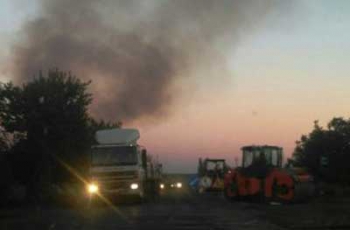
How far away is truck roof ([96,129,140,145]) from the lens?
45.8m

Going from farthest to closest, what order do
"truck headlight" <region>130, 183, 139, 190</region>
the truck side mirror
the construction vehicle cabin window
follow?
the construction vehicle cabin window
the truck side mirror
"truck headlight" <region>130, 183, 139, 190</region>

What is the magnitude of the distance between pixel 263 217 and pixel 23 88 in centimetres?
3167

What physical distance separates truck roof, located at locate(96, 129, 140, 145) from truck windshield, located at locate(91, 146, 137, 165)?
1417 mm

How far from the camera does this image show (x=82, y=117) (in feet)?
197

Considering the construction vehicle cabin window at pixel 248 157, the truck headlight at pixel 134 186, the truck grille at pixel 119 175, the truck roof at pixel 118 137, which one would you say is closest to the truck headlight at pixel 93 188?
the truck grille at pixel 119 175

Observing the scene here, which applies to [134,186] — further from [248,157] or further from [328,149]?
[328,149]

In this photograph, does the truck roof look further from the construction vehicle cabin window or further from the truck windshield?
the construction vehicle cabin window

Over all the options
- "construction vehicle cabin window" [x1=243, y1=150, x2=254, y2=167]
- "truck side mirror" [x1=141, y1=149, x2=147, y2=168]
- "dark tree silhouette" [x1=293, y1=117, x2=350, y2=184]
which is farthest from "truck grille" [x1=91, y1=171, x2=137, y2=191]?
"dark tree silhouette" [x1=293, y1=117, x2=350, y2=184]

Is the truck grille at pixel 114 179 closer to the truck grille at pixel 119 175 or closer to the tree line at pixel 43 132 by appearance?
the truck grille at pixel 119 175

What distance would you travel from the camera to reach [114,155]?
44.0m

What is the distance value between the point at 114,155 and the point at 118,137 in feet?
7.28

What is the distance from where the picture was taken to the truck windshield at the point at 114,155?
43.9 metres


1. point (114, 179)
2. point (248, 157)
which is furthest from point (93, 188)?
point (248, 157)

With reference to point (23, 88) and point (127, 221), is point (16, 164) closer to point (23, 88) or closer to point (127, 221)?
point (23, 88)
